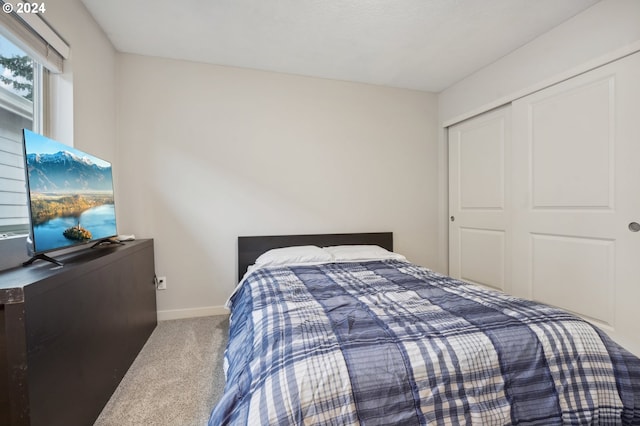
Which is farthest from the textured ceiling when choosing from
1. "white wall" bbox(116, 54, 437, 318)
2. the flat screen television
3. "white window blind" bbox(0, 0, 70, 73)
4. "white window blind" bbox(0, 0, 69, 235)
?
the flat screen television

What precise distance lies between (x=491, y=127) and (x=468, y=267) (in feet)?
4.76

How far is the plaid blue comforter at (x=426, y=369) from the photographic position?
2.76ft

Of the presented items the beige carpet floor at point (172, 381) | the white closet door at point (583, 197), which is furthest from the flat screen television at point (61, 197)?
the white closet door at point (583, 197)

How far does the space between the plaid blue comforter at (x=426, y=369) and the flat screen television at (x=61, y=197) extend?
0.97m

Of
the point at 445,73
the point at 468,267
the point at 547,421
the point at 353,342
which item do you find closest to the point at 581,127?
the point at 445,73

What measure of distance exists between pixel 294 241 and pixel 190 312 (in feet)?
3.80

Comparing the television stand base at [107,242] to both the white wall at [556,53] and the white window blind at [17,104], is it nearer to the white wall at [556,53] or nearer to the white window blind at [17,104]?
the white window blind at [17,104]

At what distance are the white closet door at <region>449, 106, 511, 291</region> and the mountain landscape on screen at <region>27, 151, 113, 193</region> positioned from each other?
321 cm

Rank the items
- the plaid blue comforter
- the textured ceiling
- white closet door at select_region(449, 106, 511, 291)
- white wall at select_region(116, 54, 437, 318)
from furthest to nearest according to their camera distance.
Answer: white closet door at select_region(449, 106, 511, 291) < white wall at select_region(116, 54, 437, 318) < the textured ceiling < the plaid blue comforter

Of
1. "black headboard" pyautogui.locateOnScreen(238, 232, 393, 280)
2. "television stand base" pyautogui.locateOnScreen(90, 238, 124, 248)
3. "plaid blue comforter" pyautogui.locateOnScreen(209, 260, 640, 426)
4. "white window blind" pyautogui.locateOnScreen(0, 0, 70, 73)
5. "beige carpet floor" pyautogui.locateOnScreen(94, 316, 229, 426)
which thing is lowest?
"beige carpet floor" pyautogui.locateOnScreen(94, 316, 229, 426)

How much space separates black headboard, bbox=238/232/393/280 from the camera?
262 cm

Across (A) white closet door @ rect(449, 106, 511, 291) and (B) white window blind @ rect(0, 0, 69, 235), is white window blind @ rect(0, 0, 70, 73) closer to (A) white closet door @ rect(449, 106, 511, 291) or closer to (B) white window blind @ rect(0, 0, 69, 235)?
(B) white window blind @ rect(0, 0, 69, 235)

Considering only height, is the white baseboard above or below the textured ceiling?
below

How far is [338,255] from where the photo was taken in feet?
8.09
